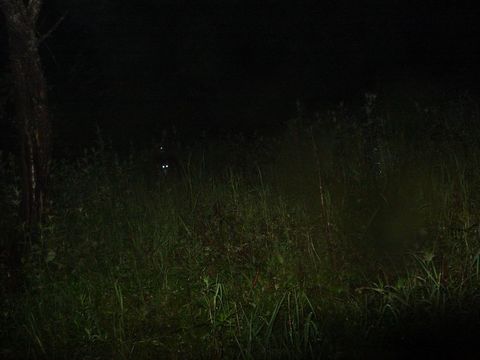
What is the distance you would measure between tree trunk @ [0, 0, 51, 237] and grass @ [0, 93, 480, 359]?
9.3 inches

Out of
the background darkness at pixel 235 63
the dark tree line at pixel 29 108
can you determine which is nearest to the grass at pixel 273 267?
the dark tree line at pixel 29 108

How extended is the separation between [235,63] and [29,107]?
48.5 feet

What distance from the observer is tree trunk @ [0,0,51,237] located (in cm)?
484

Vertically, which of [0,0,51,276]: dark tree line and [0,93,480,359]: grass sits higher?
[0,0,51,276]: dark tree line

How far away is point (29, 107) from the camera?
4.86 metres

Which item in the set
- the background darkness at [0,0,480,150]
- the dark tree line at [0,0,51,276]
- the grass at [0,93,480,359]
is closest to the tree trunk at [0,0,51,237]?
the dark tree line at [0,0,51,276]

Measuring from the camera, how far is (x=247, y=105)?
1862cm

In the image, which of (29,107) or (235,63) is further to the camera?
(235,63)

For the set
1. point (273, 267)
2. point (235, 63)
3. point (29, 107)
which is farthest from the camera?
point (235, 63)

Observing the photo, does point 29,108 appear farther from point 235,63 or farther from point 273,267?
point 235,63

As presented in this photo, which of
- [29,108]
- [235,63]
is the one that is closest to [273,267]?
[29,108]

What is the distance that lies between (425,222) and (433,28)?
44.4ft

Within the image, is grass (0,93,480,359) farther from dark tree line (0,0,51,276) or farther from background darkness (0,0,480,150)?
background darkness (0,0,480,150)

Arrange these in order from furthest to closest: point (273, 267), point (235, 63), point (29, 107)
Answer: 1. point (235, 63)
2. point (29, 107)
3. point (273, 267)
